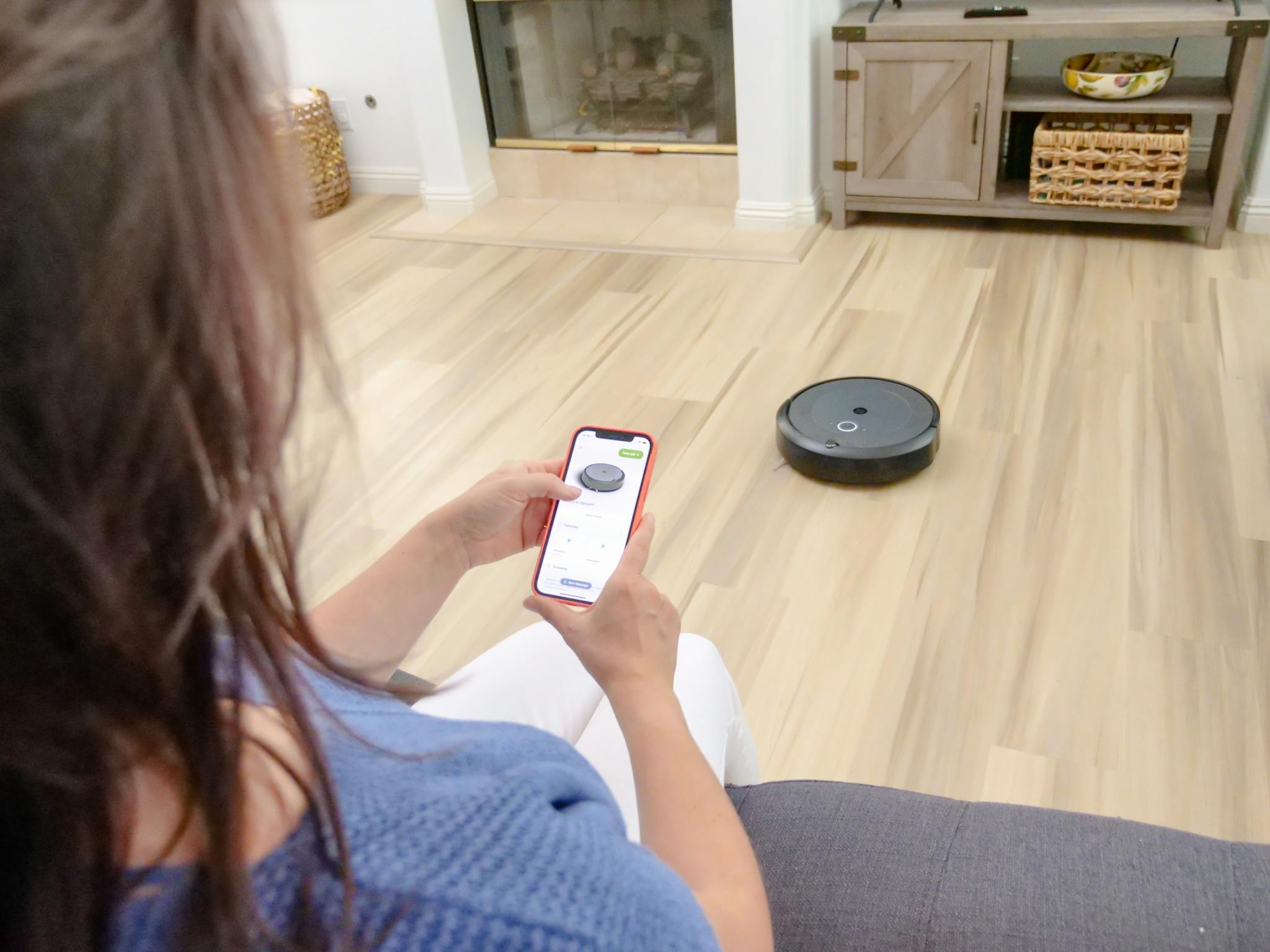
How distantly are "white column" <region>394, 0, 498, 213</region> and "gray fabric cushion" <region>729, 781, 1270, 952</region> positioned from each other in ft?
9.58

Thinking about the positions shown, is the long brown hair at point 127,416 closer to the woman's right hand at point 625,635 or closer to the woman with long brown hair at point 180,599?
the woman with long brown hair at point 180,599

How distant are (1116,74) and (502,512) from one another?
2.35 meters

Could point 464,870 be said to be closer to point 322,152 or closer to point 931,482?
point 931,482

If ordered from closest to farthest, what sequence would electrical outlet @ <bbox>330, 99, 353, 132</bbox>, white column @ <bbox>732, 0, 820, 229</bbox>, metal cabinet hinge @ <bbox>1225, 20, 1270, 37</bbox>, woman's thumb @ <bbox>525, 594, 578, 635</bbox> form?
woman's thumb @ <bbox>525, 594, 578, 635</bbox>
metal cabinet hinge @ <bbox>1225, 20, 1270, 37</bbox>
white column @ <bbox>732, 0, 820, 229</bbox>
electrical outlet @ <bbox>330, 99, 353, 132</bbox>

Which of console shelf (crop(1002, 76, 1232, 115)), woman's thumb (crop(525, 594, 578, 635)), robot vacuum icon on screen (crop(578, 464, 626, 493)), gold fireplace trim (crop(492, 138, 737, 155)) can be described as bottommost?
gold fireplace trim (crop(492, 138, 737, 155))

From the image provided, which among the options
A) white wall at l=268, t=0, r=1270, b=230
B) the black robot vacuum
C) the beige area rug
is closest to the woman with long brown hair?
the black robot vacuum

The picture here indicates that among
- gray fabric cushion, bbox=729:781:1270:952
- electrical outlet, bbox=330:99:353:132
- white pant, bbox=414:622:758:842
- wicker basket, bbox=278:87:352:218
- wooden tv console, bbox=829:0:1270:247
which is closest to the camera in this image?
gray fabric cushion, bbox=729:781:1270:952

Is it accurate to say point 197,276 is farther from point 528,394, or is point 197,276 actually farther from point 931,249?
point 931,249

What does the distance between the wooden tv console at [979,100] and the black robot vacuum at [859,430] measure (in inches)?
41.5

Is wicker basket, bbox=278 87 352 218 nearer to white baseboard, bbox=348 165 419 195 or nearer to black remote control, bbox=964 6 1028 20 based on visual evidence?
white baseboard, bbox=348 165 419 195

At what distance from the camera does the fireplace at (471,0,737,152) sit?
3088 millimetres

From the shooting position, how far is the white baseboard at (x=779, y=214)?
3.03 meters

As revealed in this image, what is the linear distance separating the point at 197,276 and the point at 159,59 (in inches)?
2.7

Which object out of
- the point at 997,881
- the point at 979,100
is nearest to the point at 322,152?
the point at 979,100
